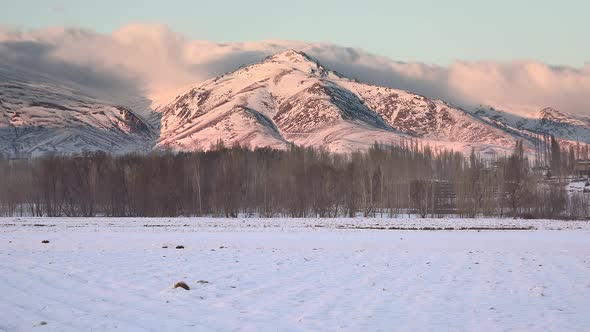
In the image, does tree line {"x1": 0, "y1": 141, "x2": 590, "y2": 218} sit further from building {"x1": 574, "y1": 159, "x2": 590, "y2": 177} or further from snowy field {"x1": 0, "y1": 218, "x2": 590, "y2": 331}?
building {"x1": 574, "y1": 159, "x2": 590, "y2": 177}

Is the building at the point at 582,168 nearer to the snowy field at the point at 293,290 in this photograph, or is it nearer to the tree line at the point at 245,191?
the tree line at the point at 245,191

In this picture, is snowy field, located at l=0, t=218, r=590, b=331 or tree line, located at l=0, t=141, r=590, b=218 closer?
snowy field, located at l=0, t=218, r=590, b=331

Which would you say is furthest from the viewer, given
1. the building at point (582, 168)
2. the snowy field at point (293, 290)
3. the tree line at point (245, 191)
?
the building at point (582, 168)

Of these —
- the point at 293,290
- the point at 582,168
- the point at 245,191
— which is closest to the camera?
the point at 293,290

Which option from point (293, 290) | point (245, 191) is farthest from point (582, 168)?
point (293, 290)

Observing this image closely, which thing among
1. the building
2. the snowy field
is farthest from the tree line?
the building

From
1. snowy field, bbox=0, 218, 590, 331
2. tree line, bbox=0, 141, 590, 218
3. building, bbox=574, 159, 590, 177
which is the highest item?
building, bbox=574, 159, 590, 177

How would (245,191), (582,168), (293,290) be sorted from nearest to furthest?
(293,290) < (245,191) < (582,168)

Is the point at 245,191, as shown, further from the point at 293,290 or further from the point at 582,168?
the point at 582,168

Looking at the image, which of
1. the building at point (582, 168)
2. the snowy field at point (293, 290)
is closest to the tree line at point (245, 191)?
the snowy field at point (293, 290)

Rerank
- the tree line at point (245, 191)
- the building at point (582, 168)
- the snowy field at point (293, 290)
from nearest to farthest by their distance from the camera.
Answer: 1. the snowy field at point (293, 290)
2. the tree line at point (245, 191)
3. the building at point (582, 168)

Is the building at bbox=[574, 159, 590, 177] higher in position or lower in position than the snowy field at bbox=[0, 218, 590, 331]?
higher

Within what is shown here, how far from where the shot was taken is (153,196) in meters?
102

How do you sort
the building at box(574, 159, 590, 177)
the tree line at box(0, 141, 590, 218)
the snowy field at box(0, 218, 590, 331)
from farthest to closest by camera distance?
1. the building at box(574, 159, 590, 177)
2. the tree line at box(0, 141, 590, 218)
3. the snowy field at box(0, 218, 590, 331)
